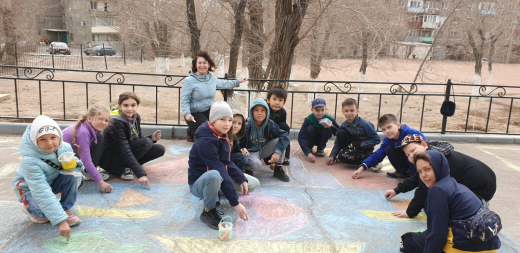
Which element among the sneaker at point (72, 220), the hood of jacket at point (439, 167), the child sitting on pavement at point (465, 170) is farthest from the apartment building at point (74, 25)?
the hood of jacket at point (439, 167)

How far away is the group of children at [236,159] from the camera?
2.48 m

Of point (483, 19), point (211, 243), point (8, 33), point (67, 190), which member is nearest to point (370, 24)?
point (211, 243)

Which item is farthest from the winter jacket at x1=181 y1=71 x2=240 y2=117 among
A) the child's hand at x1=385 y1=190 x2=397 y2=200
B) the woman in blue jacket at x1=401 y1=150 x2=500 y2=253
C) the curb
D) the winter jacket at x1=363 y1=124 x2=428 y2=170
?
the woman in blue jacket at x1=401 y1=150 x2=500 y2=253

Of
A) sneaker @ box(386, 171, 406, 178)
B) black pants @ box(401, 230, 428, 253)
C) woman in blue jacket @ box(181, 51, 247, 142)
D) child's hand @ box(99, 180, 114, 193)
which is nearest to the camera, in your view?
black pants @ box(401, 230, 428, 253)

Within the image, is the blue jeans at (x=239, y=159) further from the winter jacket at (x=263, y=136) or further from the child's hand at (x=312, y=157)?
the child's hand at (x=312, y=157)

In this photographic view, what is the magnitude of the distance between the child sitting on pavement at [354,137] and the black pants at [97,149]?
112 inches

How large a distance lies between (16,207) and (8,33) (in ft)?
74.0

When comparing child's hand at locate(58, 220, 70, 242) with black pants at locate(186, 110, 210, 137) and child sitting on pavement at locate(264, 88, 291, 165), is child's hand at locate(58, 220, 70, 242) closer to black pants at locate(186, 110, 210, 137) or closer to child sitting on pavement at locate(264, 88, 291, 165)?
child sitting on pavement at locate(264, 88, 291, 165)

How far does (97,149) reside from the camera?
3.74m

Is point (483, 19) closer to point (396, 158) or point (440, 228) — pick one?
point (396, 158)

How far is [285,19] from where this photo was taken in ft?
21.1

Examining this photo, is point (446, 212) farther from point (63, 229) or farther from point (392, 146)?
point (63, 229)

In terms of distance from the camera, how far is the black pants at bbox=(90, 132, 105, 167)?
3.71m

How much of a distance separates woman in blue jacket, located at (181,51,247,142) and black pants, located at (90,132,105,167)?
1539 millimetres
